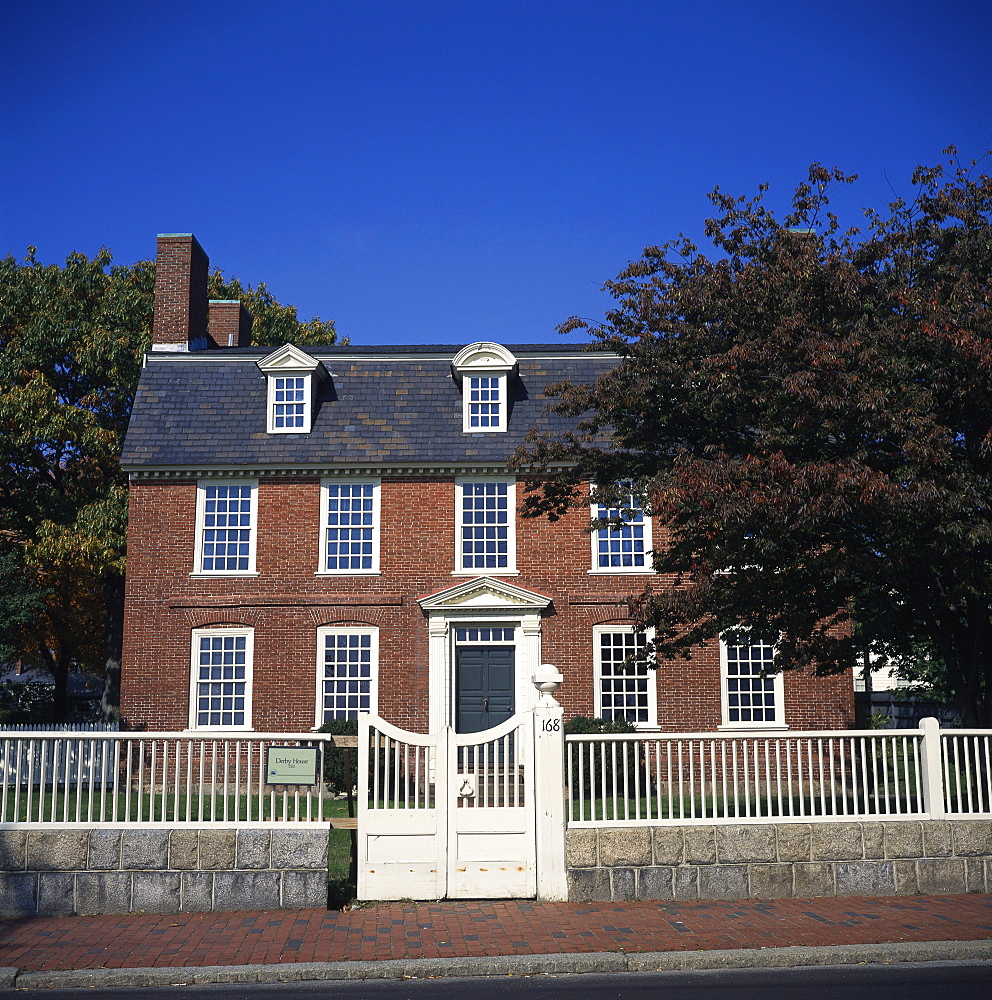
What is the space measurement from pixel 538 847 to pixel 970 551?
641cm

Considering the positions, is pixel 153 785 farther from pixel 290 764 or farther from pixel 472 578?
pixel 472 578

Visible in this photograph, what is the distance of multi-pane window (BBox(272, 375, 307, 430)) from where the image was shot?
22.9 metres

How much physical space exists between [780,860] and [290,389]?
15998 millimetres

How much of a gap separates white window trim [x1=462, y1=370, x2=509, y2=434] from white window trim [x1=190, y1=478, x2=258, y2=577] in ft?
15.5

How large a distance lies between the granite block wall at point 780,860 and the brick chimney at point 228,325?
73.0 ft

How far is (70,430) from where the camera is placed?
86.4 ft

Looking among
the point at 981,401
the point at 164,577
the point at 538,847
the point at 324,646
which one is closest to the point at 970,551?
the point at 981,401

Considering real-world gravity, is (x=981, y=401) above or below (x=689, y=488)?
above

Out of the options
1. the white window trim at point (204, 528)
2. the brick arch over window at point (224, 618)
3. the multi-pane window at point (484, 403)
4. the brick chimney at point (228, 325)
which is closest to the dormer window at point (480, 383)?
the multi-pane window at point (484, 403)

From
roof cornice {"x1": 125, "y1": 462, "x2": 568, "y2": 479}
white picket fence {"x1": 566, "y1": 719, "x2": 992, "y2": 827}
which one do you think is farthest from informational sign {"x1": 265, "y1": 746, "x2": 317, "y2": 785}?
roof cornice {"x1": 125, "y1": 462, "x2": 568, "y2": 479}

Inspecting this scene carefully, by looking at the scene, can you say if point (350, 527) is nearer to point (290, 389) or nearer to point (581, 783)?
point (290, 389)

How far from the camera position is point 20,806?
32.1 ft

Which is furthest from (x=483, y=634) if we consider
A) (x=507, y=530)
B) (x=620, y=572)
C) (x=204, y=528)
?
(x=204, y=528)

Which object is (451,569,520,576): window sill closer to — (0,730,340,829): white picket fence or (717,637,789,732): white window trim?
(717,637,789,732): white window trim
